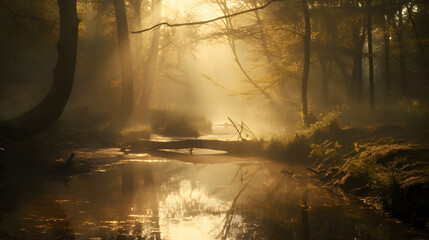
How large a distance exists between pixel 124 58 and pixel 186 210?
626 inches

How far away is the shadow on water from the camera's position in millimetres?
6566

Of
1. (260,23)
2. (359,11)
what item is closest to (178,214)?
(260,23)

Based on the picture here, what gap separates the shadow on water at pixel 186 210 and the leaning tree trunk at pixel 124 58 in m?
11.1

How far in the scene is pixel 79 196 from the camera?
896 cm

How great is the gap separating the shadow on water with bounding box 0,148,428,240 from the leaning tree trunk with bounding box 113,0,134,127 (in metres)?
11.1

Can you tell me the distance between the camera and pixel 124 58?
902 inches

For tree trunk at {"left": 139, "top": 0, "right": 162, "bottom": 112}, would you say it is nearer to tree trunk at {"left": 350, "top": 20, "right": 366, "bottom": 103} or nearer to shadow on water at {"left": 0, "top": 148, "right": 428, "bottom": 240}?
tree trunk at {"left": 350, "top": 20, "right": 366, "bottom": 103}

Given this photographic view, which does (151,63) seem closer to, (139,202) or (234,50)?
(234,50)

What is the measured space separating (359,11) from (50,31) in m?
15.0

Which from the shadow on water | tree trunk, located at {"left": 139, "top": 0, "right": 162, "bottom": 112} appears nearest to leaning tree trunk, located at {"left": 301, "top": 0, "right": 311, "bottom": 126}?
the shadow on water

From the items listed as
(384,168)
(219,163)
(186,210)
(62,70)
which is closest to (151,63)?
(219,163)

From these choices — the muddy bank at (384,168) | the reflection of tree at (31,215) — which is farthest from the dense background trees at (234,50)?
the reflection of tree at (31,215)

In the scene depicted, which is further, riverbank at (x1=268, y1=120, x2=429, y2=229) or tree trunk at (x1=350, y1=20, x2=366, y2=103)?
tree trunk at (x1=350, y1=20, x2=366, y2=103)

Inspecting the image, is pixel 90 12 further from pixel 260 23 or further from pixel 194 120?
pixel 260 23
